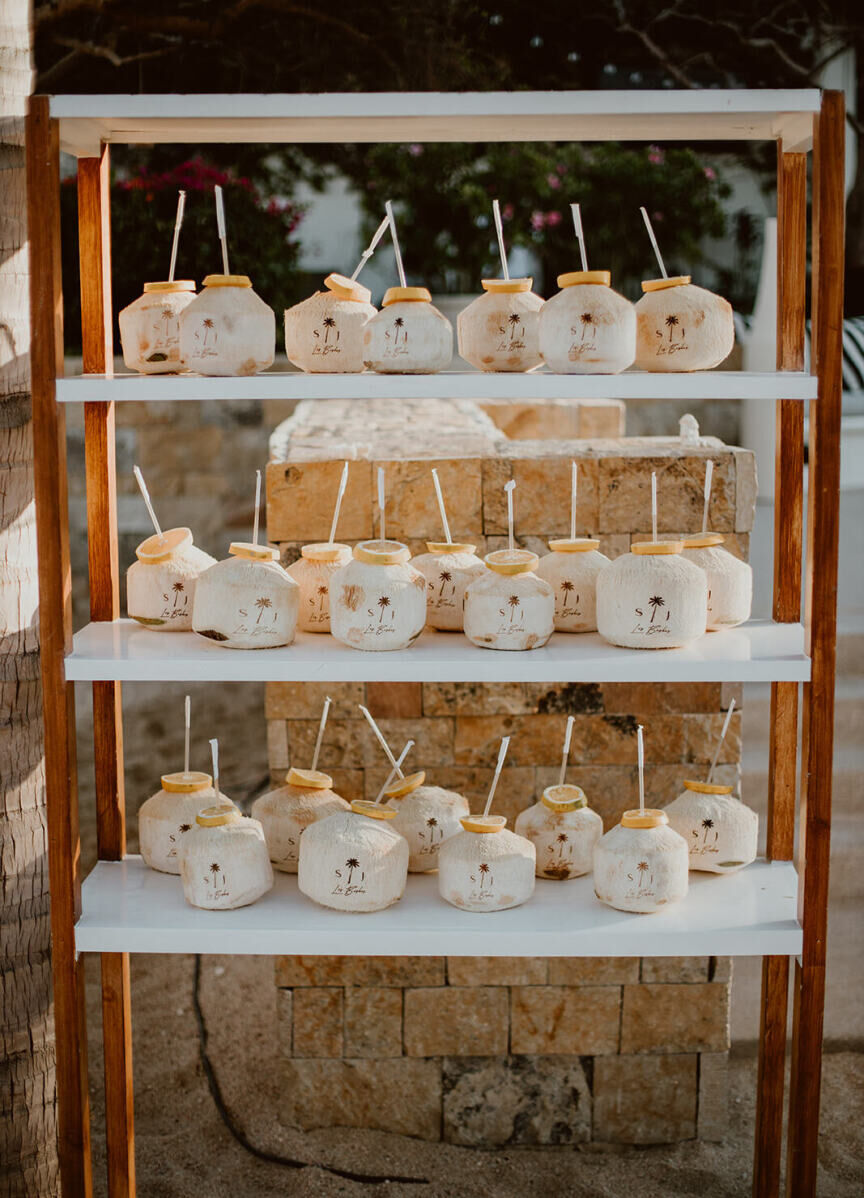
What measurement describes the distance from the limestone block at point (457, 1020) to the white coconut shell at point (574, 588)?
80 centimetres

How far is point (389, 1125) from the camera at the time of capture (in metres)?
2.37

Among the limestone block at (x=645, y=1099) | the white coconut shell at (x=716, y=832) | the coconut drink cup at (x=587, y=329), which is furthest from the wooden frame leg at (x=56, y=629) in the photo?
the limestone block at (x=645, y=1099)

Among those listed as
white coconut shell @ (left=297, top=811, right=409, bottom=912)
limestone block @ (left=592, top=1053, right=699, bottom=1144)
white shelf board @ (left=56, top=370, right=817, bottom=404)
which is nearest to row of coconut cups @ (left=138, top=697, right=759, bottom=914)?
white coconut shell @ (left=297, top=811, right=409, bottom=912)

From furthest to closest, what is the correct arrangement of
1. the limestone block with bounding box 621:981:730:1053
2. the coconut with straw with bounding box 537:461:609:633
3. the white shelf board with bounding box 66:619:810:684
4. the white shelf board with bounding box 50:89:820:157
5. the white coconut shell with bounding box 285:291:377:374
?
the limestone block with bounding box 621:981:730:1053 → the coconut with straw with bounding box 537:461:609:633 → the white coconut shell with bounding box 285:291:377:374 → the white shelf board with bounding box 66:619:810:684 → the white shelf board with bounding box 50:89:820:157

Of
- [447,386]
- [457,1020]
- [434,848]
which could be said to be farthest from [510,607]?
[457,1020]

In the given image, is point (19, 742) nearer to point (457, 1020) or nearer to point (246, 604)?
point (246, 604)

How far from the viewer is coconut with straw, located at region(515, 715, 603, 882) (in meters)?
1.85

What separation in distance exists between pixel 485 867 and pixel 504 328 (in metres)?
0.70

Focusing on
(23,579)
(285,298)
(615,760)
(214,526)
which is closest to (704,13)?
(285,298)

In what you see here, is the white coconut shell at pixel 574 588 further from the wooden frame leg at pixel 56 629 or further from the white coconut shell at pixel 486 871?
the wooden frame leg at pixel 56 629

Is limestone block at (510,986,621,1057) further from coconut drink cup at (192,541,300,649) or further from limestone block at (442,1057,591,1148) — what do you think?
coconut drink cup at (192,541,300,649)

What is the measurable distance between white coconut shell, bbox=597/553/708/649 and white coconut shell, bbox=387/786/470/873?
377 millimetres

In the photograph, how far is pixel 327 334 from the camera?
1711mm

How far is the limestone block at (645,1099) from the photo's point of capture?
7.63 ft
